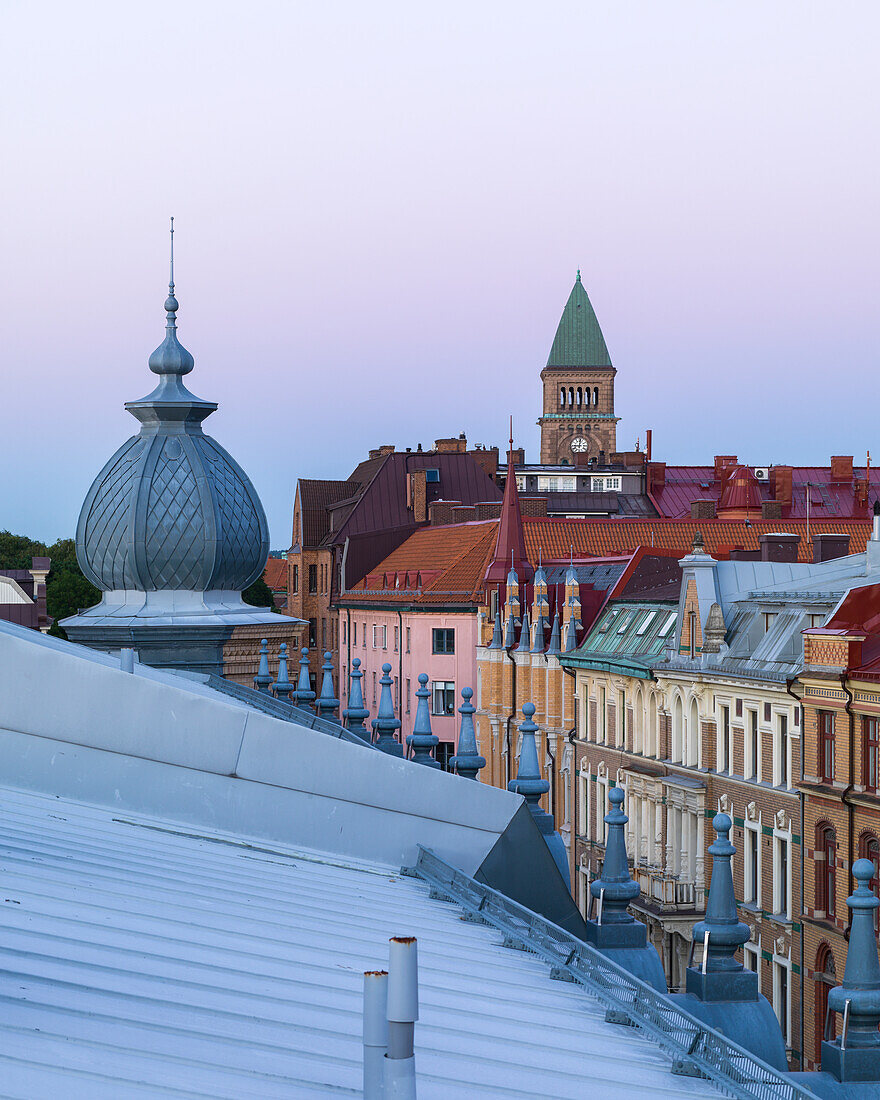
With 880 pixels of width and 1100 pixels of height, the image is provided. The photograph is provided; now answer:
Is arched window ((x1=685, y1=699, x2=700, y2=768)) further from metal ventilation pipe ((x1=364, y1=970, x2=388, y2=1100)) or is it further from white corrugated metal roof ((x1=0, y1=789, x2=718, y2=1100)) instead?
metal ventilation pipe ((x1=364, y1=970, x2=388, y2=1100))

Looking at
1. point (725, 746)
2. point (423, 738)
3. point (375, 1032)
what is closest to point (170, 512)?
point (423, 738)

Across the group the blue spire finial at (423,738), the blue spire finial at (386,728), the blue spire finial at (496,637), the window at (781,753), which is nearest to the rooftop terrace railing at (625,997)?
the blue spire finial at (423,738)

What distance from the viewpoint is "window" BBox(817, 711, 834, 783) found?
39.4 meters

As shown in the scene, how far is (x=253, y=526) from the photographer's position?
23.6 meters

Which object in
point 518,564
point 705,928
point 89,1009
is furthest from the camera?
point 518,564

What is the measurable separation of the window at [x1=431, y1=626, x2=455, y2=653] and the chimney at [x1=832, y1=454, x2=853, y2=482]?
50558mm

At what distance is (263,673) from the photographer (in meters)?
23.2

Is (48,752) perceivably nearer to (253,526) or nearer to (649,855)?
(253,526)

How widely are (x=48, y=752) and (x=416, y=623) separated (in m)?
68.9

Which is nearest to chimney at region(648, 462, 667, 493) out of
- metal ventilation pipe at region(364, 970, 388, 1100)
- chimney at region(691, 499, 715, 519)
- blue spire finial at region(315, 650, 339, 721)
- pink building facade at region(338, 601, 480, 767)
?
chimney at region(691, 499, 715, 519)

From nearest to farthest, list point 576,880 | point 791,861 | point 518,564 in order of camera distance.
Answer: point 791,861 < point 576,880 < point 518,564

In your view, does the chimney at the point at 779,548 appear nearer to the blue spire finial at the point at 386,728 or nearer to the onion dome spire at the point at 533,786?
the blue spire finial at the point at 386,728

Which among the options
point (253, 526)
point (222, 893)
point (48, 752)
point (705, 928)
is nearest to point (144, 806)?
point (48, 752)

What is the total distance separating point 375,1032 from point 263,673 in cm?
1769
